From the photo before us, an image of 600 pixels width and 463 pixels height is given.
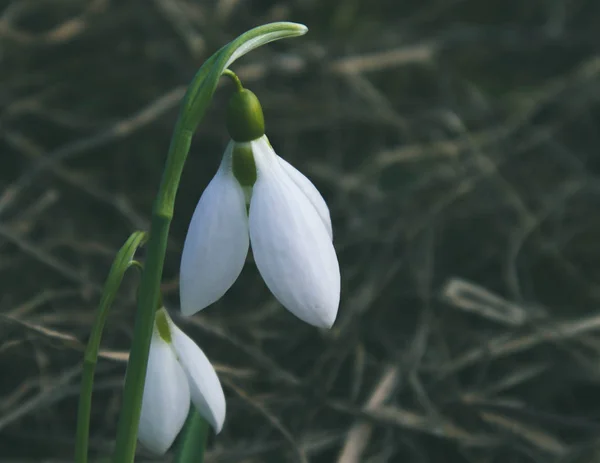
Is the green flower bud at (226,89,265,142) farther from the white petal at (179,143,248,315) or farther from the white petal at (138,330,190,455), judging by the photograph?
the white petal at (138,330,190,455)

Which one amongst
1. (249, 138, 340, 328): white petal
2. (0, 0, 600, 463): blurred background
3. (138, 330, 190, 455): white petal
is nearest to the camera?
(249, 138, 340, 328): white petal

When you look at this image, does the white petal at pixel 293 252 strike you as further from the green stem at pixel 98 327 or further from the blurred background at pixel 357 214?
the blurred background at pixel 357 214

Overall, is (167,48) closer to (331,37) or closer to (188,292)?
(331,37)

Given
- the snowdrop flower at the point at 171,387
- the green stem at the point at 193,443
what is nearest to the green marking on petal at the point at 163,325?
the snowdrop flower at the point at 171,387

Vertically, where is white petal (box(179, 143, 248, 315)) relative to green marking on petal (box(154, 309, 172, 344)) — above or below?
above

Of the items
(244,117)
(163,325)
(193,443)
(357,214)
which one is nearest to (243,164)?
(244,117)

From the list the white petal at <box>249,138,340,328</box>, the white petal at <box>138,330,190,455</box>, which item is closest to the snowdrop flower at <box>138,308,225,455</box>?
the white petal at <box>138,330,190,455</box>

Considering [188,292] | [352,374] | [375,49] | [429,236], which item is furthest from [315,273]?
[375,49]
